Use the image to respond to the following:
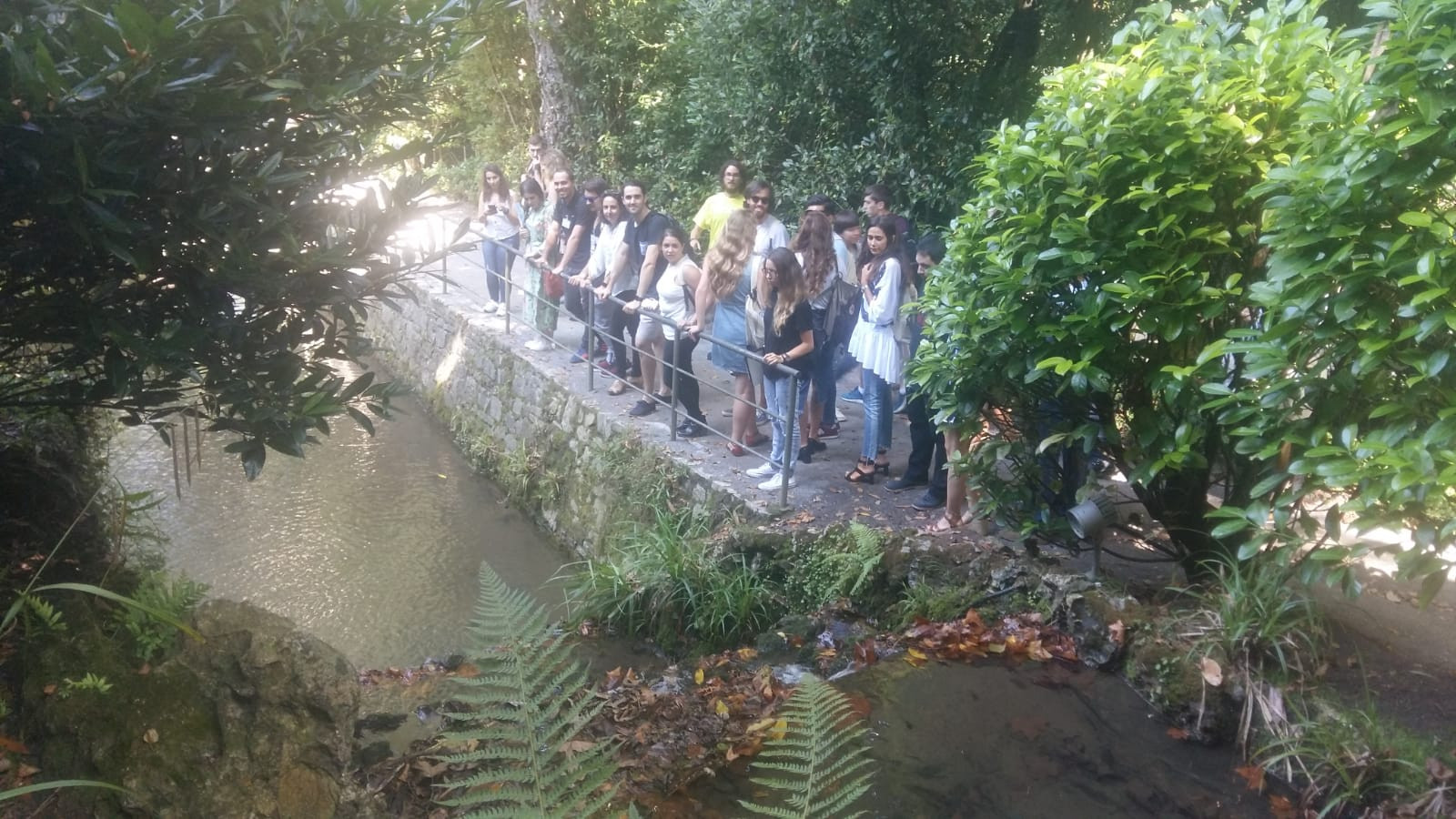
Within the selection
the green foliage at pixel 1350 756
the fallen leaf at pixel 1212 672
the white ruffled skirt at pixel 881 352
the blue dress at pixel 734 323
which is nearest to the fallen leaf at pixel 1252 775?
the green foliage at pixel 1350 756

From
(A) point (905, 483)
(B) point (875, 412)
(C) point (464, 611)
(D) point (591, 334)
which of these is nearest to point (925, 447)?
(A) point (905, 483)

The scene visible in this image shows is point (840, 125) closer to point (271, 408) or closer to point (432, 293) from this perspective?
point (432, 293)

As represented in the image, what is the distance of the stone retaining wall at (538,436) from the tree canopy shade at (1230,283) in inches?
95.1

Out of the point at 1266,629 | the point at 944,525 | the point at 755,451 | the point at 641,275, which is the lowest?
the point at 755,451

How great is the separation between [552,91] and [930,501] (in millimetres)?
9889

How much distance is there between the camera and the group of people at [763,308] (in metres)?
6.46

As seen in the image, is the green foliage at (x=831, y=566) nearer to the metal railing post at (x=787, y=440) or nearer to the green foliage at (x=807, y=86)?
the metal railing post at (x=787, y=440)

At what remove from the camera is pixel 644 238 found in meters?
7.98

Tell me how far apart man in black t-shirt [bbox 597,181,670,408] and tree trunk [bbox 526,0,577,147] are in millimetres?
6449

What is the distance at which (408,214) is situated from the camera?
3.27 meters

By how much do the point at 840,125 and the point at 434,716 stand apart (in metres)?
7.27

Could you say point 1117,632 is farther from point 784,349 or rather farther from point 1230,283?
point 784,349

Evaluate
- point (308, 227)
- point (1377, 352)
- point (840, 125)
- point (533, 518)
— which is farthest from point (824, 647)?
point (840, 125)

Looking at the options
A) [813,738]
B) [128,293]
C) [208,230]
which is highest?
[208,230]
